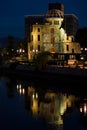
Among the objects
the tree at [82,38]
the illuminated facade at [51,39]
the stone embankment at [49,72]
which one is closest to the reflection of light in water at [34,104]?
the stone embankment at [49,72]

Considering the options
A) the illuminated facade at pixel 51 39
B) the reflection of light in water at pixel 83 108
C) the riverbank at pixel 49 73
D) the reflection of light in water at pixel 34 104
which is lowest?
the reflection of light in water at pixel 34 104

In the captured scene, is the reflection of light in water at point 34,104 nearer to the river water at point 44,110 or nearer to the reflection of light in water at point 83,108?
the river water at point 44,110

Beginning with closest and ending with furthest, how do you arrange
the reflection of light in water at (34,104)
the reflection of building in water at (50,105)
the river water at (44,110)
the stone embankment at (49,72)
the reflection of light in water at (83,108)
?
the river water at (44,110) → the reflection of building in water at (50,105) → the reflection of light in water at (83,108) → the reflection of light in water at (34,104) → the stone embankment at (49,72)

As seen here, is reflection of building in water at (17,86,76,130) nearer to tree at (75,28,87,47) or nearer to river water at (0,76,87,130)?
river water at (0,76,87,130)

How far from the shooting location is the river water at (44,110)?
2097cm

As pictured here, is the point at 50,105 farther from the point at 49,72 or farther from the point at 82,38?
the point at 82,38

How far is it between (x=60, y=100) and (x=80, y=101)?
1936 mm

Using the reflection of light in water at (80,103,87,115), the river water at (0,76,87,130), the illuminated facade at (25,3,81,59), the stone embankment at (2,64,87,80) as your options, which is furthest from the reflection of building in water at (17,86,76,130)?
the illuminated facade at (25,3,81,59)

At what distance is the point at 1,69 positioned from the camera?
231 ft

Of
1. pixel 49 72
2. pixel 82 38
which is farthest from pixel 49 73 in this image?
pixel 82 38

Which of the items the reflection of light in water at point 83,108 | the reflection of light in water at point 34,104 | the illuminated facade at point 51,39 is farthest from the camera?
the illuminated facade at point 51,39

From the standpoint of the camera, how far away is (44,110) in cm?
2578

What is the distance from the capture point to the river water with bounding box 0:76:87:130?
2097 cm

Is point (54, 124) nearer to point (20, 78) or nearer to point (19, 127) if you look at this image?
point (19, 127)
